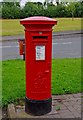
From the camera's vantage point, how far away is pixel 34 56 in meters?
4.34

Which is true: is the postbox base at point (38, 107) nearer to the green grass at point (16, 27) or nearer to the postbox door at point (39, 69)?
the postbox door at point (39, 69)

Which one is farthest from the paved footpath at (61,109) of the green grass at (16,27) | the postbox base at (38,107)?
the green grass at (16,27)

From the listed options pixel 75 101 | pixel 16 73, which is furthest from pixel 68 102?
pixel 16 73

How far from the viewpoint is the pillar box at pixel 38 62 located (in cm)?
422

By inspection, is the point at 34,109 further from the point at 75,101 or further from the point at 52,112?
the point at 75,101

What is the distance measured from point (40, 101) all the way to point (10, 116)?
0.49 meters

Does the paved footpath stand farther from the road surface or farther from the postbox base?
the road surface

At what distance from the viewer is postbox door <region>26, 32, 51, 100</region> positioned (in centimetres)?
430

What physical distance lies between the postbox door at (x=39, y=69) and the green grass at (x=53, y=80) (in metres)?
0.74

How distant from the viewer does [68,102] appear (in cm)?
489

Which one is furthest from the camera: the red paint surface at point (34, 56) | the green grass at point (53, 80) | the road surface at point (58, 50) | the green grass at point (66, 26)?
the green grass at point (66, 26)

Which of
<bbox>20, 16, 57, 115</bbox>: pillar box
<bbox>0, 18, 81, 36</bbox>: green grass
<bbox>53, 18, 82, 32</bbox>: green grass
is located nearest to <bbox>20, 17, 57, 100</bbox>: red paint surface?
<bbox>20, 16, 57, 115</bbox>: pillar box

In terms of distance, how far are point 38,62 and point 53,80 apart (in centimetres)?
213

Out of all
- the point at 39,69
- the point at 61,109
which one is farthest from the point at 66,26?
the point at 39,69
